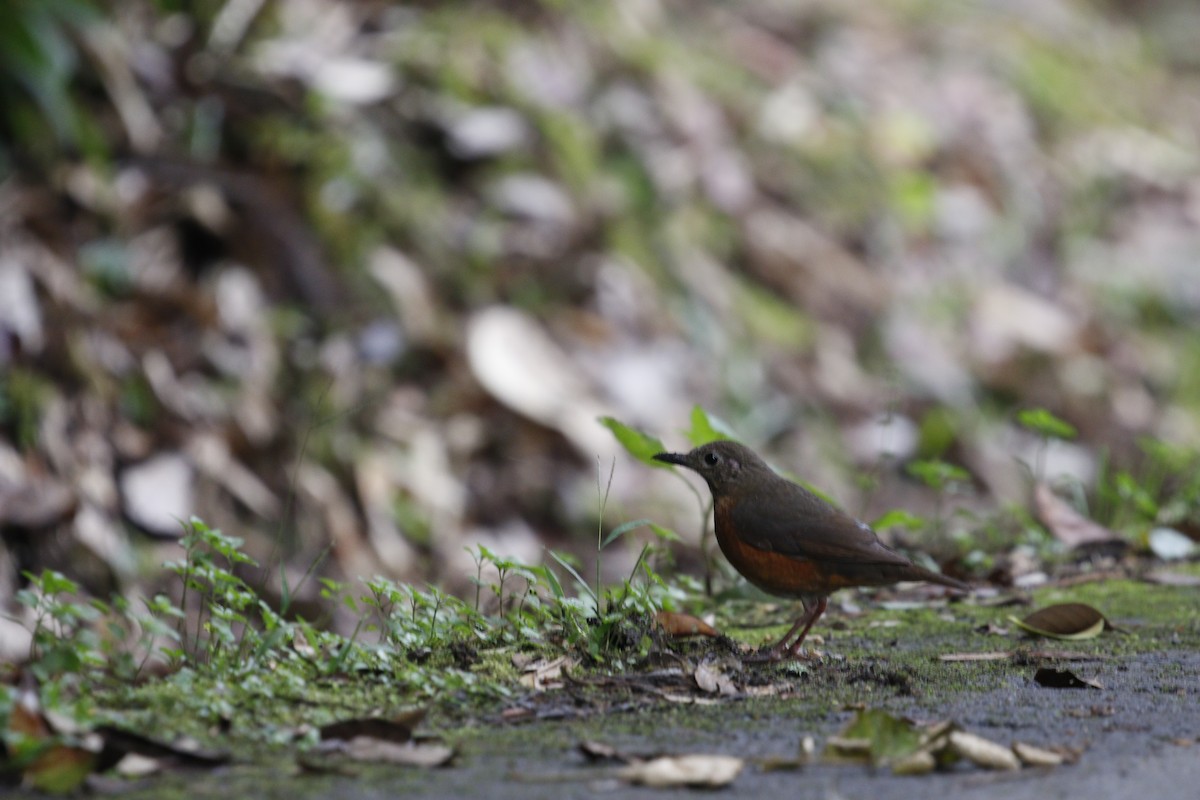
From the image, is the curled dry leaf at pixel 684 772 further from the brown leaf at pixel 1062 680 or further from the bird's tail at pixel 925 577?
the bird's tail at pixel 925 577

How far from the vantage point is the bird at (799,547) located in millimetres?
3180

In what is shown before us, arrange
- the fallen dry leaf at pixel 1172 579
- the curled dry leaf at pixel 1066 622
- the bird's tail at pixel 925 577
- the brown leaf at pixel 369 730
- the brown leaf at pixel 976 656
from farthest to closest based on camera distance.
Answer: the fallen dry leaf at pixel 1172 579, the curled dry leaf at pixel 1066 622, the bird's tail at pixel 925 577, the brown leaf at pixel 976 656, the brown leaf at pixel 369 730

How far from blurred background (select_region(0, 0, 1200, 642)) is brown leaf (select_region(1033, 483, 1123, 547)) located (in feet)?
0.40

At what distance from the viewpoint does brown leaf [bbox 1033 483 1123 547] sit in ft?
15.4

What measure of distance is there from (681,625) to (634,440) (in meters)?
0.70

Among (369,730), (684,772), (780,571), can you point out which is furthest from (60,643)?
(780,571)

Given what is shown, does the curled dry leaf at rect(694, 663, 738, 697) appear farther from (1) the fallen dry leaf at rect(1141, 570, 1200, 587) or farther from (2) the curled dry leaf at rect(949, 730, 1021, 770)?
(1) the fallen dry leaf at rect(1141, 570, 1200, 587)

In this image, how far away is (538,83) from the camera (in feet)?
25.7

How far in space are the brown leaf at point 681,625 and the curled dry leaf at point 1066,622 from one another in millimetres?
815

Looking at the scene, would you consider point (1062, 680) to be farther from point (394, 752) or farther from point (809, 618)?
point (394, 752)

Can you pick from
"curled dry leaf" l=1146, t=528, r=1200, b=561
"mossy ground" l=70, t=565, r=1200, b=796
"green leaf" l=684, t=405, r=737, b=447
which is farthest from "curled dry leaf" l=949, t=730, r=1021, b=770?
"curled dry leaf" l=1146, t=528, r=1200, b=561

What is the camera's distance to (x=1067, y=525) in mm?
4762

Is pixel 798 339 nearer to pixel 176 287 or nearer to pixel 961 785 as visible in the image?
pixel 176 287

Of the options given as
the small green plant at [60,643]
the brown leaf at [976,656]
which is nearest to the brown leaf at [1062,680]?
the brown leaf at [976,656]
